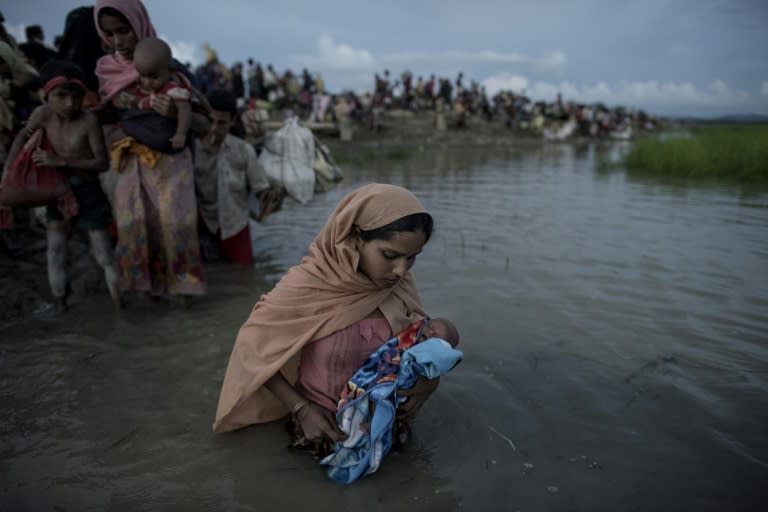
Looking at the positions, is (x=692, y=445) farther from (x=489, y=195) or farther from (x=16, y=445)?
(x=489, y=195)

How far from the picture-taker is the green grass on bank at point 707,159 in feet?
32.1


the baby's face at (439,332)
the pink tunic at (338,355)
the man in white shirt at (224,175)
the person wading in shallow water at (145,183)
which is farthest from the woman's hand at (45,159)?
the baby's face at (439,332)

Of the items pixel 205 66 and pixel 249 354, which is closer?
pixel 249 354

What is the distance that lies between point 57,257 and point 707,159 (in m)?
11.5

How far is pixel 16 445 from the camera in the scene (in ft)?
7.65

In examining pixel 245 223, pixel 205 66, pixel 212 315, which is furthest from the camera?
pixel 205 66

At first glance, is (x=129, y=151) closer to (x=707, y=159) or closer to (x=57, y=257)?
(x=57, y=257)

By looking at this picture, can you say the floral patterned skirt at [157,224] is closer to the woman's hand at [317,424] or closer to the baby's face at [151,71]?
the baby's face at [151,71]

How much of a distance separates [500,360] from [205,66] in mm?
19036

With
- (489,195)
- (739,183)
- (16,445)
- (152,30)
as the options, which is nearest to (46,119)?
(152,30)

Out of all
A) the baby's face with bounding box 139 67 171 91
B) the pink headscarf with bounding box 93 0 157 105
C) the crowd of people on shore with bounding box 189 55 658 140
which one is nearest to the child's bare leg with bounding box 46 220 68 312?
the pink headscarf with bounding box 93 0 157 105

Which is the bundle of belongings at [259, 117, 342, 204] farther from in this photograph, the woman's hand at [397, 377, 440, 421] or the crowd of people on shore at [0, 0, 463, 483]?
the woman's hand at [397, 377, 440, 421]

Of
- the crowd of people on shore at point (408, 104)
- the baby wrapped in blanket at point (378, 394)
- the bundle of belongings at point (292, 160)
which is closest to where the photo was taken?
the baby wrapped in blanket at point (378, 394)

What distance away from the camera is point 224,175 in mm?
4371
